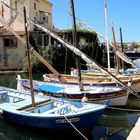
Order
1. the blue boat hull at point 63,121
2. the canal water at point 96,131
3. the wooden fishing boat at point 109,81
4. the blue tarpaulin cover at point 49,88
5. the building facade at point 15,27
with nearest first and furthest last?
1. the blue boat hull at point 63,121
2. the canal water at point 96,131
3. the blue tarpaulin cover at point 49,88
4. the wooden fishing boat at point 109,81
5. the building facade at point 15,27

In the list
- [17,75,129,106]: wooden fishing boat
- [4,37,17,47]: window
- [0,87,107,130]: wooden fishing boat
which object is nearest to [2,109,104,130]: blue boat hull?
[0,87,107,130]: wooden fishing boat

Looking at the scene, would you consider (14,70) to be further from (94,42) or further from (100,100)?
(100,100)

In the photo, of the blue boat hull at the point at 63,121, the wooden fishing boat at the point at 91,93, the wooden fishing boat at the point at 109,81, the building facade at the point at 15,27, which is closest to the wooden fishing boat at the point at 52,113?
the blue boat hull at the point at 63,121

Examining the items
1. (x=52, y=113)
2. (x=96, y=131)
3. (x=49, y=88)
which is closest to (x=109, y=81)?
(x=49, y=88)

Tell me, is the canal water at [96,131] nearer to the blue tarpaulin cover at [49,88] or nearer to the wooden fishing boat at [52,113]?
the wooden fishing boat at [52,113]

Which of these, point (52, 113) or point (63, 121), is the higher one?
point (52, 113)

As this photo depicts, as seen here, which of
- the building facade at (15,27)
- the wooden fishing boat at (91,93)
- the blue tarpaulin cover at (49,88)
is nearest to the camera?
the wooden fishing boat at (91,93)

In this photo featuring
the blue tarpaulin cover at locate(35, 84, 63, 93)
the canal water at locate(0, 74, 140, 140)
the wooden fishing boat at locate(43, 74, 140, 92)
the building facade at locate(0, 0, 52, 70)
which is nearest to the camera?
the canal water at locate(0, 74, 140, 140)

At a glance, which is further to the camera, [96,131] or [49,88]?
[49,88]

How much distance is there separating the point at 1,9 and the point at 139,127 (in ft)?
157

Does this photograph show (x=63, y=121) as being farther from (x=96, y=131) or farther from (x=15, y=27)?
(x=15, y=27)

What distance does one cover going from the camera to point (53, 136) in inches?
613

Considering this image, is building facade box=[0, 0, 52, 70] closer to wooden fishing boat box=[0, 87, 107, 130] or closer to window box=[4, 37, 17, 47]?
window box=[4, 37, 17, 47]

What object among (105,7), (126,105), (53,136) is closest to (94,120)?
(53,136)
